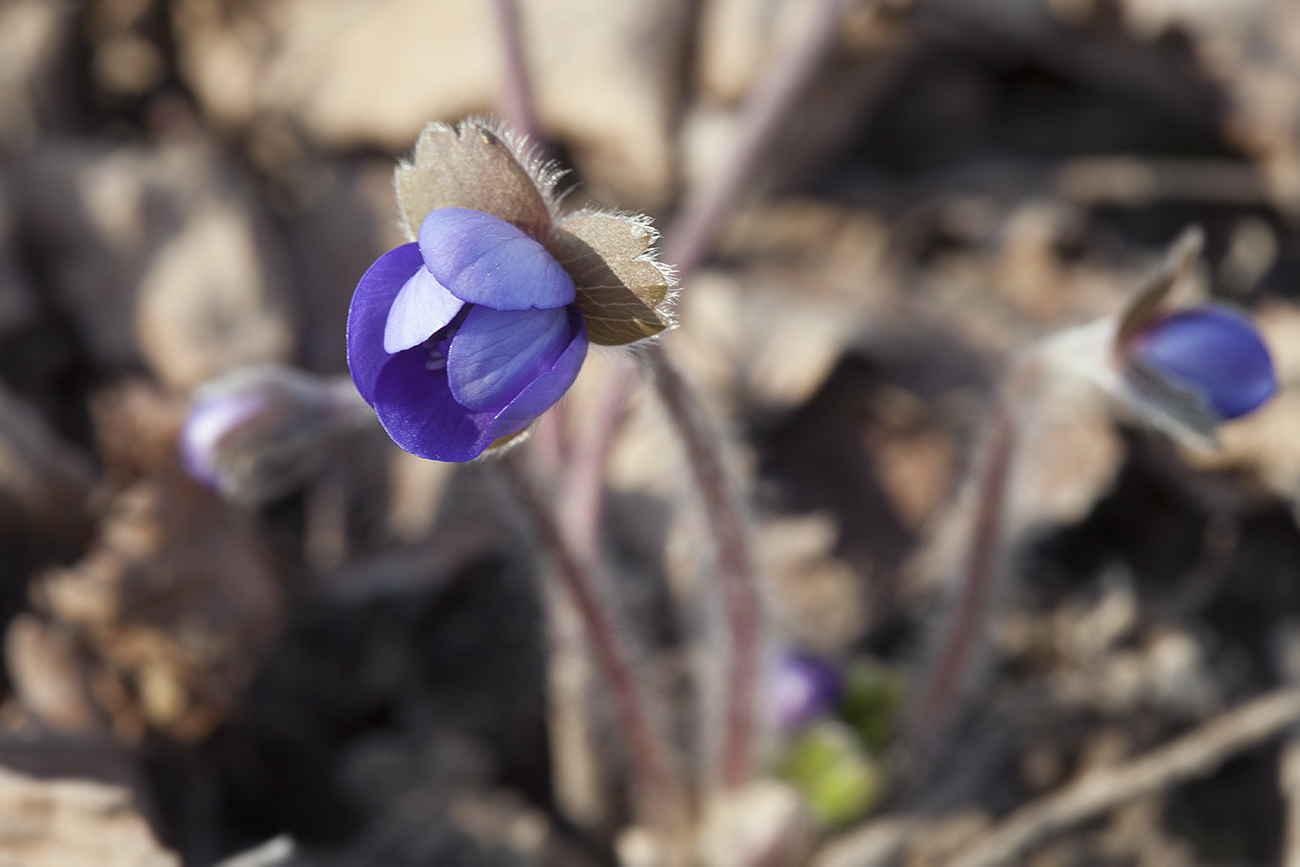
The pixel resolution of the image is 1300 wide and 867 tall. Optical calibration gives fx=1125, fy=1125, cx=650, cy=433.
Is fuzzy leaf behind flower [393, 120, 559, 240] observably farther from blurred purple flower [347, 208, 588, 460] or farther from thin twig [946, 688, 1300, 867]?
thin twig [946, 688, 1300, 867]

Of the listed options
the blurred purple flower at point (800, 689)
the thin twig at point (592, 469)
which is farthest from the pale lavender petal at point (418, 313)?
the blurred purple flower at point (800, 689)

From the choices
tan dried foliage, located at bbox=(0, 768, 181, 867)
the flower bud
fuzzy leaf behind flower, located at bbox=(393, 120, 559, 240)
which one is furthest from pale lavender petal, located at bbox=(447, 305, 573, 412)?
tan dried foliage, located at bbox=(0, 768, 181, 867)

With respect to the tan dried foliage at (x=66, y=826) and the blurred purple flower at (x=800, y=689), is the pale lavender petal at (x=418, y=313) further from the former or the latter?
the blurred purple flower at (x=800, y=689)

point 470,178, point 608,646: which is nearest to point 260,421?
point 608,646

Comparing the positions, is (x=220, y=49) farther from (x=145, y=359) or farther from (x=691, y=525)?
(x=691, y=525)

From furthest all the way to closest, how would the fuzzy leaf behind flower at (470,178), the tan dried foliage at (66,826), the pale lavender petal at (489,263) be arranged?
the tan dried foliage at (66,826) < the fuzzy leaf behind flower at (470,178) < the pale lavender petal at (489,263)

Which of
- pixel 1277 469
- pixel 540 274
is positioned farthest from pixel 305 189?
pixel 1277 469

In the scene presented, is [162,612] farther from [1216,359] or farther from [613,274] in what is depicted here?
→ [1216,359]
